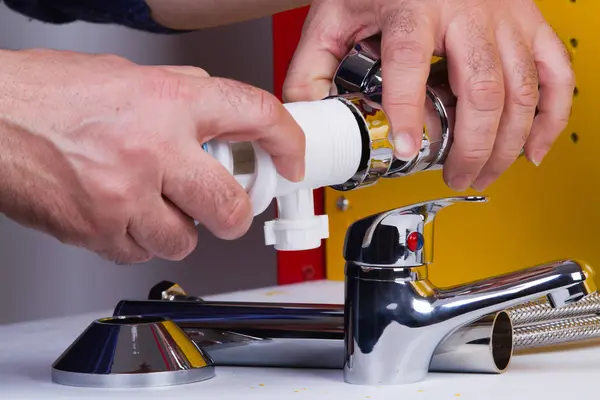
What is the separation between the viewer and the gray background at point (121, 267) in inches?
40.6

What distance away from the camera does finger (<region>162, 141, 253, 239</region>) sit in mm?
416

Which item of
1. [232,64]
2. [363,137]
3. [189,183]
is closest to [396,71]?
[363,137]

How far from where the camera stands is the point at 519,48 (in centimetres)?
60

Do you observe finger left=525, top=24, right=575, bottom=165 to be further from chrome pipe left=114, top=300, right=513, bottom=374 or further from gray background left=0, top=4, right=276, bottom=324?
gray background left=0, top=4, right=276, bottom=324

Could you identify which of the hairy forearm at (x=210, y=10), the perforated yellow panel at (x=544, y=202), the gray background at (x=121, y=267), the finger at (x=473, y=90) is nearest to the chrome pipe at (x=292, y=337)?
the finger at (x=473, y=90)

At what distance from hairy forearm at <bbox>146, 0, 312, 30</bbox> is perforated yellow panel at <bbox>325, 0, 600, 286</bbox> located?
195mm

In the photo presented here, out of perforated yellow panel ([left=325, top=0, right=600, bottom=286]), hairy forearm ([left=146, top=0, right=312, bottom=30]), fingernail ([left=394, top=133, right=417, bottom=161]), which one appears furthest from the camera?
hairy forearm ([left=146, top=0, right=312, bottom=30])

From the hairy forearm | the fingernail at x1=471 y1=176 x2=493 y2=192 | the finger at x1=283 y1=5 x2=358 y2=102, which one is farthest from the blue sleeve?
the fingernail at x1=471 y1=176 x2=493 y2=192

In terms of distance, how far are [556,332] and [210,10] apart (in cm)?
46

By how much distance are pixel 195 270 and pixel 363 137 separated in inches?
26.9

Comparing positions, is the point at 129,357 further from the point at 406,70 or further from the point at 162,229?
the point at 406,70

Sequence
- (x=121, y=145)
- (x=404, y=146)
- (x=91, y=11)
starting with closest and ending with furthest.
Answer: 1. (x=121, y=145)
2. (x=404, y=146)
3. (x=91, y=11)

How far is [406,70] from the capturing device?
547mm

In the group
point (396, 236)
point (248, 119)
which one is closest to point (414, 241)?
point (396, 236)
